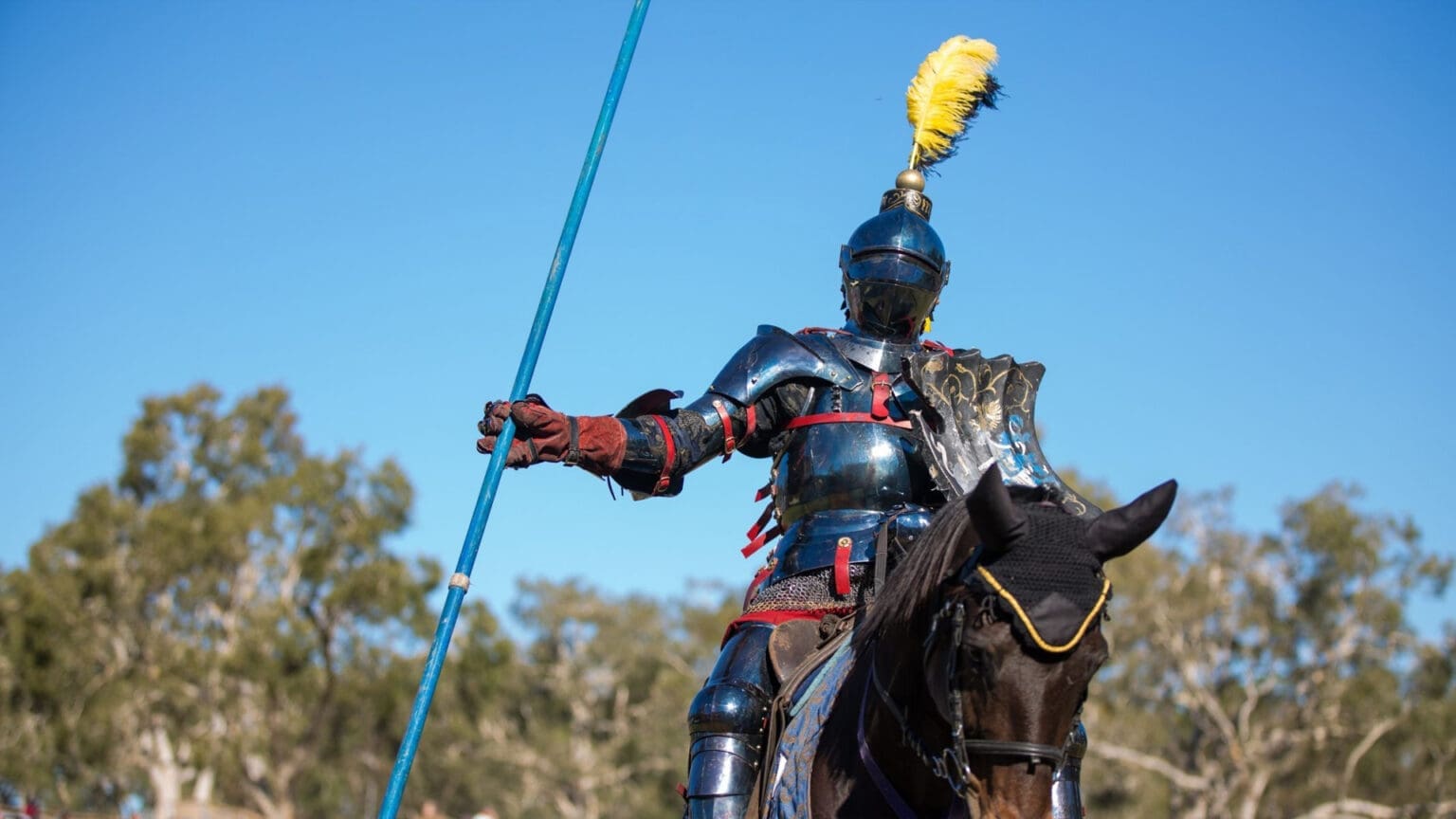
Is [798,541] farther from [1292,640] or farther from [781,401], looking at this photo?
[1292,640]

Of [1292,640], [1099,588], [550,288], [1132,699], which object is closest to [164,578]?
[1132,699]

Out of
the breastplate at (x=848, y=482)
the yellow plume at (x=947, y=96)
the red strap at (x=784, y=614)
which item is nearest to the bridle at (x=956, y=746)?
the red strap at (x=784, y=614)

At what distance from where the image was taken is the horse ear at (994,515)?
341 centimetres

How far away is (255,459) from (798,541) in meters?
33.4

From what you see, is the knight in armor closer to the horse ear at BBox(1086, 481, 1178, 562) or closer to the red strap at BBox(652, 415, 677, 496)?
the red strap at BBox(652, 415, 677, 496)

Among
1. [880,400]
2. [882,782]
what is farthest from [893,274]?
[882,782]

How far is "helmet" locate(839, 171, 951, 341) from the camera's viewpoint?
19.8ft

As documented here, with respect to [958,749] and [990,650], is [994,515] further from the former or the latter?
[958,749]

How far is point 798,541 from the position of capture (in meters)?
5.44

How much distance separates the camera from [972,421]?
16.5ft

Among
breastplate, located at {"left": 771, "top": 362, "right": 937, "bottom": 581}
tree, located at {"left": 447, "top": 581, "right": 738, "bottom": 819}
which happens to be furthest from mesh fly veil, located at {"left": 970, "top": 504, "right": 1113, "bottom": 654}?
tree, located at {"left": 447, "top": 581, "right": 738, "bottom": 819}

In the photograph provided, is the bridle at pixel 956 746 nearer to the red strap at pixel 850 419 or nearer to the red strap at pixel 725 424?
the red strap at pixel 850 419

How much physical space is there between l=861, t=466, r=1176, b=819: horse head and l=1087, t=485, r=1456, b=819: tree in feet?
102

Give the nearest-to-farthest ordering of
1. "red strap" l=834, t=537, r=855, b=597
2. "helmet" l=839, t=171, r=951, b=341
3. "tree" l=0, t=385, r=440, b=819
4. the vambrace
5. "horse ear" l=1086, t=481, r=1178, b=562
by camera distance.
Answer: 1. "horse ear" l=1086, t=481, r=1178, b=562
2. "red strap" l=834, t=537, r=855, b=597
3. the vambrace
4. "helmet" l=839, t=171, r=951, b=341
5. "tree" l=0, t=385, r=440, b=819
